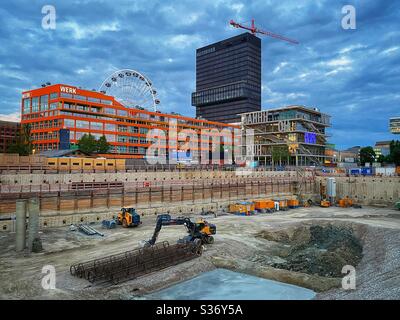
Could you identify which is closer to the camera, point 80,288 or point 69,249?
point 80,288

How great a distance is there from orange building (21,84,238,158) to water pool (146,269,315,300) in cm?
8858

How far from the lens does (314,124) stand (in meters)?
147

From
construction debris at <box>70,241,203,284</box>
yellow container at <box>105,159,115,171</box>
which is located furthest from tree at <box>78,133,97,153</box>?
construction debris at <box>70,241,203,284</box>

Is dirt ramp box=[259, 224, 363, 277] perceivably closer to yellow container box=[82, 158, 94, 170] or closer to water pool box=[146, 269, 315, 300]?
water pool box=[146, 269, 315, 300]

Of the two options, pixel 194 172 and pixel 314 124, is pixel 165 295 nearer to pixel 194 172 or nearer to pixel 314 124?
pixel 194 172

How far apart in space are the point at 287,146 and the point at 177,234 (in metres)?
102

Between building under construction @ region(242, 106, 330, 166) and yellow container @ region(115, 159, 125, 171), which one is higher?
building under construction @ region(242, 106, 330, 166)

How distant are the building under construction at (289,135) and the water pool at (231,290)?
102853mm

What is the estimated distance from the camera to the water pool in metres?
20.5

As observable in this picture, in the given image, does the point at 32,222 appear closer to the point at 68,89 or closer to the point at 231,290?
the point at 231,290

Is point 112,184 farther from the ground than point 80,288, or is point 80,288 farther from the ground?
point 112,184

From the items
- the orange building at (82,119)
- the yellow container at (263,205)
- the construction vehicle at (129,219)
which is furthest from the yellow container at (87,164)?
the orange building at (82,119)

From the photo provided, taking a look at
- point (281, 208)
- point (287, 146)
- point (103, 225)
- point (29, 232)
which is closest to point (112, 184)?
point (103, 225)
